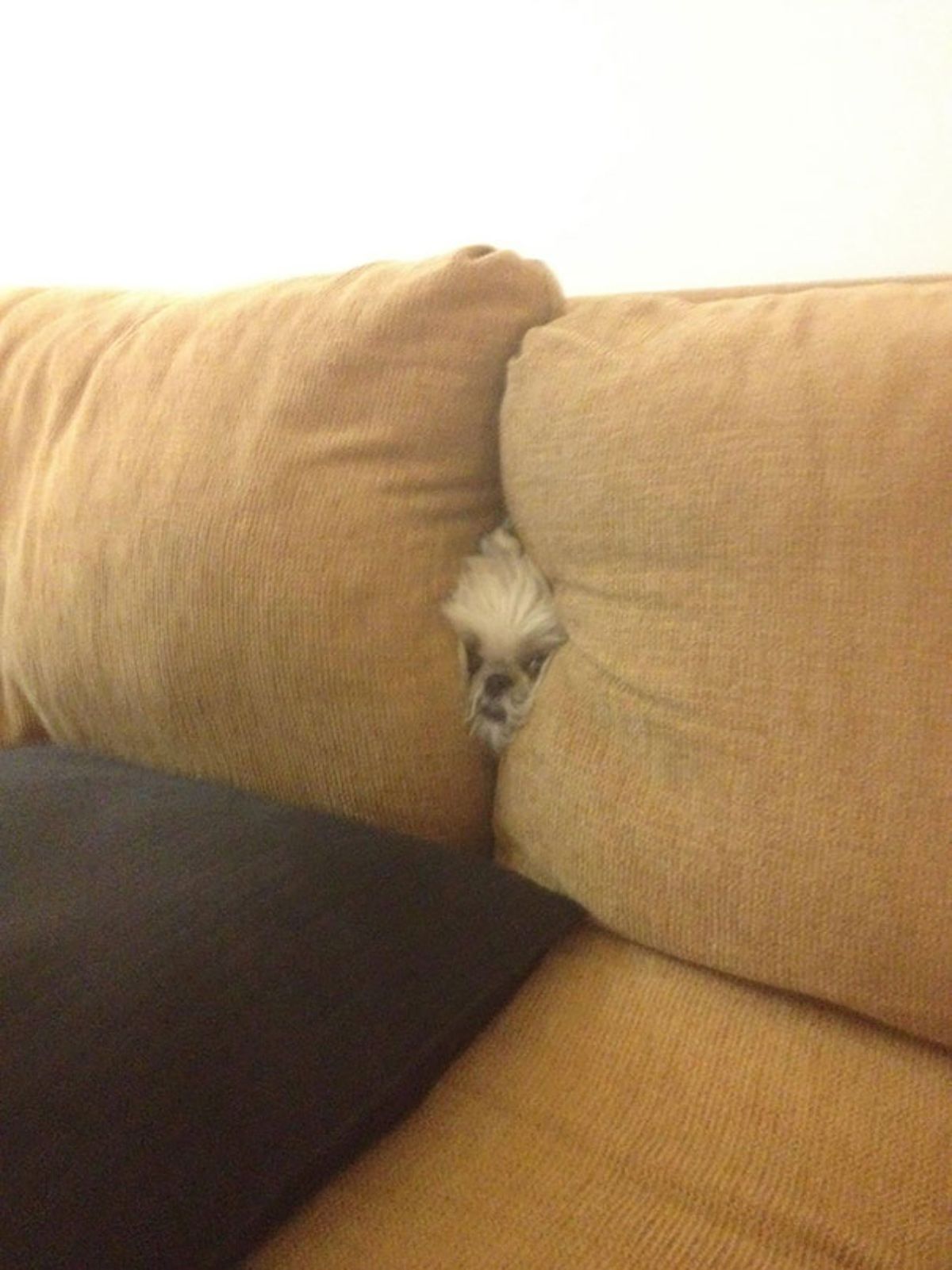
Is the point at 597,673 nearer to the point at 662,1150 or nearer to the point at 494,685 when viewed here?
the point at 494,685

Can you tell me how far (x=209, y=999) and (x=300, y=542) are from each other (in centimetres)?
36

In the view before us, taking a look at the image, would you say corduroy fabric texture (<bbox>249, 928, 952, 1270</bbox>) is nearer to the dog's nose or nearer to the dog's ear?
the dog's nose

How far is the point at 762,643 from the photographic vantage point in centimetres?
70

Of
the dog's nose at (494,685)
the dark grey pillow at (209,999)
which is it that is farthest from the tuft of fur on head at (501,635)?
the dark grey pillow at (209,999)

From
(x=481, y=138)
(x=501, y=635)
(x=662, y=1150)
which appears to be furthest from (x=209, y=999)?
(x=481, y=138)

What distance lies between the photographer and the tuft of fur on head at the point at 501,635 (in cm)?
88

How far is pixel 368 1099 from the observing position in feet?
1.99

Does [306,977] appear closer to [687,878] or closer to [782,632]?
[687,878]

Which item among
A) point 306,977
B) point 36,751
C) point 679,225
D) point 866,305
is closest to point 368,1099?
point 306,977

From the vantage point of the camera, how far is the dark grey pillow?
0.53 metres

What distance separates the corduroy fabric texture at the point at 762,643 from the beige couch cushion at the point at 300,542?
85 mm

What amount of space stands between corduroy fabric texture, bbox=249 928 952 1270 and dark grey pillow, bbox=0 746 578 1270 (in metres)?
0.03

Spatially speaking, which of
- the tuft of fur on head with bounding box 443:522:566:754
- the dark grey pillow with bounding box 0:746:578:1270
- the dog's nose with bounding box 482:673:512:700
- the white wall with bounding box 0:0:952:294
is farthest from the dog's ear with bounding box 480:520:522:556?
the white wall with bounding box 0:0:952:294

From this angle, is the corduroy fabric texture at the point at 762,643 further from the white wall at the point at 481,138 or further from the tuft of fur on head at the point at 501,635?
the white wall at the point at 481,138
